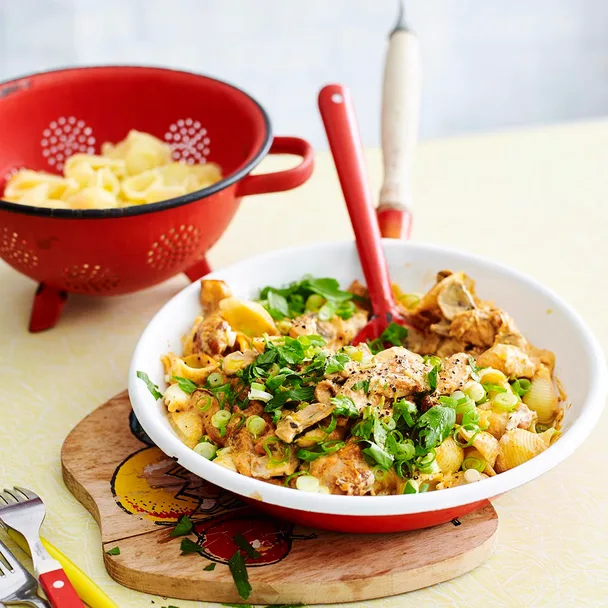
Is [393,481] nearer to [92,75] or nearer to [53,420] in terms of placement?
[53,420]

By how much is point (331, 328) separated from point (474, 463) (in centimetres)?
44

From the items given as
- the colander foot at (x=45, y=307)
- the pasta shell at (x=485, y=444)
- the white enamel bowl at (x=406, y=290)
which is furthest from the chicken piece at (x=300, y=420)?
the colander foot at (x=45, y=307)

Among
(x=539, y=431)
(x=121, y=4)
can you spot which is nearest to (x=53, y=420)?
(x=539, y=431)

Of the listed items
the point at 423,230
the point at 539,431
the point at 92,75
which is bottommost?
the point at 423,230

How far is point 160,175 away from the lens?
189 centimetres

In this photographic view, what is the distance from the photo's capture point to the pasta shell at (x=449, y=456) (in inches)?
49.1

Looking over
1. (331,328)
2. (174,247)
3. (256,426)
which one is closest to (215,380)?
(256,426)

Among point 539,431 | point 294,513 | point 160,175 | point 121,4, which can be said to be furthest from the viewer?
point 121,4

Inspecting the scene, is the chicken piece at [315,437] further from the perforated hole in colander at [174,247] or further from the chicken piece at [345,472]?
the perforated hole in colander at [174,247]

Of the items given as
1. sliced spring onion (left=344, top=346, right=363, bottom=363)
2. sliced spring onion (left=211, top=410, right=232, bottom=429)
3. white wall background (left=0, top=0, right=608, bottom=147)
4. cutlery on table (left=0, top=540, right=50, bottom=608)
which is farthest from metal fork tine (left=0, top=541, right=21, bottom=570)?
white wall background (left=0, top=0, right=608, bottom=147)

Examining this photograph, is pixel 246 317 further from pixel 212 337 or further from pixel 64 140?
pixel 64 140

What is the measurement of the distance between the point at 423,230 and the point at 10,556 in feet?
4.60

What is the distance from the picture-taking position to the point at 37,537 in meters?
1.24

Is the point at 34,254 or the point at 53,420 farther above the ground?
the point at 34,254
